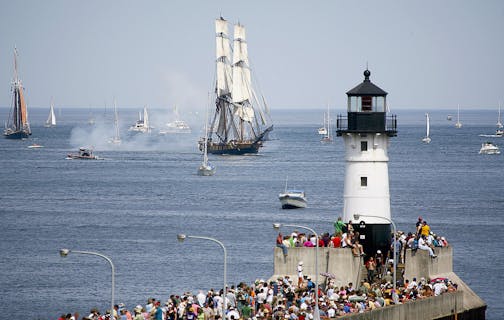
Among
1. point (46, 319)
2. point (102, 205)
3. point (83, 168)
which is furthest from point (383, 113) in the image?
point (83, 168)

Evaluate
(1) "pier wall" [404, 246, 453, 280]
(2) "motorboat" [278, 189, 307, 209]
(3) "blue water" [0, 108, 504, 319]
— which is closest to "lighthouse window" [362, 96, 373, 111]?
(1) "pier wall" [404, 246, 453, 280]

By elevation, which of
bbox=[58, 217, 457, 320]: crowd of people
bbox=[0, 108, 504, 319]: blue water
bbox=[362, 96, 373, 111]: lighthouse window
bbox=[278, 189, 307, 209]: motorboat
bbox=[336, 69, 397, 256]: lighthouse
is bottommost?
bbox=[0, 108, 504, 319]: blue water

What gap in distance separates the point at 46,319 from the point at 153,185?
79906 mm

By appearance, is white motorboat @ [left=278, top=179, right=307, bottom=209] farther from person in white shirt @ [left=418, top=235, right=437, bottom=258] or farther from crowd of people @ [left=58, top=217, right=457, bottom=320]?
person in white shirt @ [left=418, top=235, right=437, bottom=258]

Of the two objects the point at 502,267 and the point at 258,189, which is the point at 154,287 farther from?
the point at 258,189

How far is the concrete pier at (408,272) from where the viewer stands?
40.9 meters

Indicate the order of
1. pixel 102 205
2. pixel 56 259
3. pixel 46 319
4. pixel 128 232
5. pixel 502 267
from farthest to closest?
pixel 102 205
pixel 128 232
pixel 56 259
pixel 502 267
pixel 46 319

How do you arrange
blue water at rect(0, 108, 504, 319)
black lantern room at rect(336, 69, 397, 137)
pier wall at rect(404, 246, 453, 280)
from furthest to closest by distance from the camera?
1. blue water at rect(0, 108, 504, 319)
2. black lantern room at rect(336, 69, 397, 137)
3. pier wall at rect(404, 246, 453, 280)

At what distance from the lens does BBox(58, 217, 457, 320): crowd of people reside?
37.0 meters

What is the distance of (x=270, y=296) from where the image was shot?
39.4 metres

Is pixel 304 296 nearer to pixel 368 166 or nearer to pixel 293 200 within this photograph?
pixel 368 166

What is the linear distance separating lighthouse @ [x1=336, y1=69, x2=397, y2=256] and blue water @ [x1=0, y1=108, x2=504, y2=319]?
1031 cm

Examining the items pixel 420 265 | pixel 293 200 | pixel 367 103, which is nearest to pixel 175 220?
pixel 293 200

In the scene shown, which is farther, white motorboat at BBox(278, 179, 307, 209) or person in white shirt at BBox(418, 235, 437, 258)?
white motorboat at BBox(278, 179, 307, 209)
